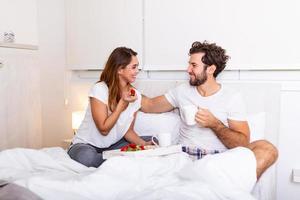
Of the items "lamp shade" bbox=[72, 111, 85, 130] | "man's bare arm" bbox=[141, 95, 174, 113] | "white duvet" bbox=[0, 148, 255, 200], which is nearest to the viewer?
"white duvet" bbox=[0, 148, 255, 200]

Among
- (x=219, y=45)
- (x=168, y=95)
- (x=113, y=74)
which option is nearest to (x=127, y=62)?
(x=113, y=74)

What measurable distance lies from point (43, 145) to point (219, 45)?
1823 mm

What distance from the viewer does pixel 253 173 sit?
1568 mm

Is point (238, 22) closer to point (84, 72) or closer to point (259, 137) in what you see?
point (259, 137)

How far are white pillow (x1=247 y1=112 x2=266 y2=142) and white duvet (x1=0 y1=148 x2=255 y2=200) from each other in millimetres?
543

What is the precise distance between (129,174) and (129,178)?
3cm

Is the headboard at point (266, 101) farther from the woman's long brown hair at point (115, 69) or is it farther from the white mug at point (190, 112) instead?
the woman's long brown hair at point (115, 69)

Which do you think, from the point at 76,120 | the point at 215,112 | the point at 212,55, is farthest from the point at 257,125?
the point at 76,120

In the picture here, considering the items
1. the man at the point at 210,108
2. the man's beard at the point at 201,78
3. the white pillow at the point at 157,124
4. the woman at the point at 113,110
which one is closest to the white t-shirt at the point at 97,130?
the woman at the point at 113,110

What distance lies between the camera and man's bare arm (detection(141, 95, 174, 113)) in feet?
7.72

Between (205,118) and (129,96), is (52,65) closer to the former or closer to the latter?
(129,96)

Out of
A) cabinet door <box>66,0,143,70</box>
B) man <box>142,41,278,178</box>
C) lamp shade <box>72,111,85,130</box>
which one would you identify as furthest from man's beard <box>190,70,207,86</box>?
lamp shade <box>72,111,85,130</box>

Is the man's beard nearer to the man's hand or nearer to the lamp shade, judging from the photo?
the man's hand

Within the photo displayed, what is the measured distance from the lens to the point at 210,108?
2.08m
